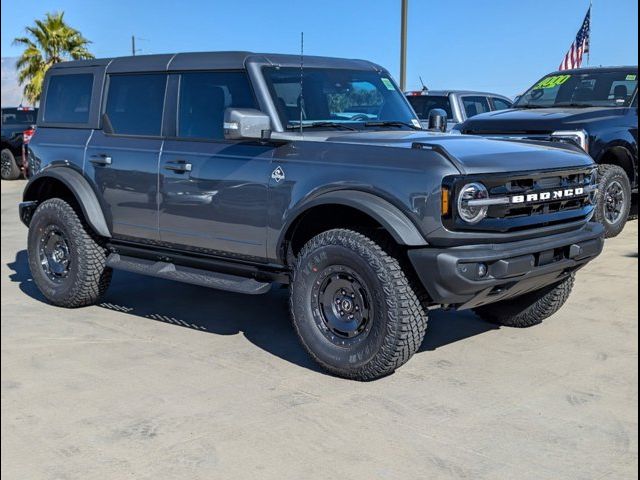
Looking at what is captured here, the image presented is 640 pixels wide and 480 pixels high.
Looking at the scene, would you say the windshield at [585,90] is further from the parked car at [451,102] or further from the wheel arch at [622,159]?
the parked car at [451,102]

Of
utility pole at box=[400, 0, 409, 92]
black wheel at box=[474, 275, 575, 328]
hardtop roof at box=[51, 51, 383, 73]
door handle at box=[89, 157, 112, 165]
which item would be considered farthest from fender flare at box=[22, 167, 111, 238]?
utility pole at box=[400, 0, 409, 92]

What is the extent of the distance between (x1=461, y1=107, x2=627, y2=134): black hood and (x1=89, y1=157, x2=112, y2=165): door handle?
4566mm

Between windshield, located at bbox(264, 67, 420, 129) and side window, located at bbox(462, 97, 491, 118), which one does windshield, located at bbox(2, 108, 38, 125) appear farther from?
windshield, located at bbox(264, 67, 420, 129)

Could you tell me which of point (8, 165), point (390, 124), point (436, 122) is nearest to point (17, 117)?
point (8, 165)

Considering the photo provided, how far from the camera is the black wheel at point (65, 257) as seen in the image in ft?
20.0

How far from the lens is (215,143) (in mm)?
5254

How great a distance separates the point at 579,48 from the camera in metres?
15.2

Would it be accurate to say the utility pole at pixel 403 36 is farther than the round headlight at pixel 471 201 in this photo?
Yes

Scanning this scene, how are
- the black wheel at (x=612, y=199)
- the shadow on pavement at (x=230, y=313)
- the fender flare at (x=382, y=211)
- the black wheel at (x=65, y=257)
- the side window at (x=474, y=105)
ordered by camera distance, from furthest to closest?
1. the side window at (x=474, y=105)
2. the black wheel at (x=612, y=199)
3. the black wheel at (x=65, y=257)
4. the shadow on pavement at (x=230, y=313)
5. the fender flare at (x=382, y=211)

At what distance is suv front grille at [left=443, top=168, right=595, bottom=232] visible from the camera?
4.23 m

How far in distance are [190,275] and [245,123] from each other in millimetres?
1216

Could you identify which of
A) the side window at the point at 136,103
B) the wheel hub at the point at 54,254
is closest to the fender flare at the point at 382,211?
the side window at the point at 136,103

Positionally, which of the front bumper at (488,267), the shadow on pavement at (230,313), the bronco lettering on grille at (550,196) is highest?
the bronco lettering on grille at (550,196)

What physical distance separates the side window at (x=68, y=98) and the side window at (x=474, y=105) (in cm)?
743
